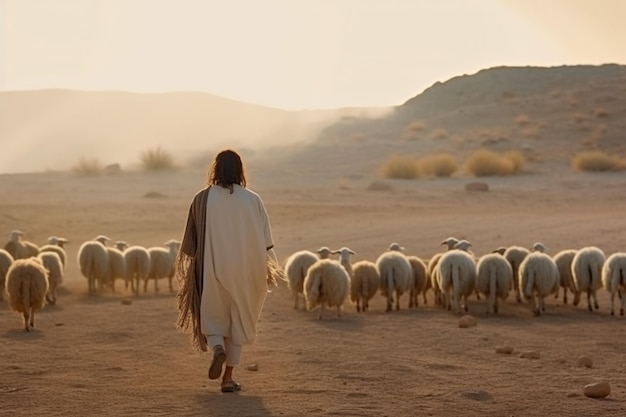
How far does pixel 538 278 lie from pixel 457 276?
1155 millimetres

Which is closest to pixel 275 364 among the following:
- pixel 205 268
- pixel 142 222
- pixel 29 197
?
pixel 205 268

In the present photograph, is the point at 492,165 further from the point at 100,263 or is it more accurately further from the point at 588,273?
the point at 588,273

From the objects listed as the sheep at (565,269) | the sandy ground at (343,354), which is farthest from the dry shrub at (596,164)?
the sheep at (565,269)

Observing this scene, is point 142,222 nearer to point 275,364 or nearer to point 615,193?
point 615,193

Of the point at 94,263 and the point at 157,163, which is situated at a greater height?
the point at 157,163

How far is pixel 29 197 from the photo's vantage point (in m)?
35.1

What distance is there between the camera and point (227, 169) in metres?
9.18

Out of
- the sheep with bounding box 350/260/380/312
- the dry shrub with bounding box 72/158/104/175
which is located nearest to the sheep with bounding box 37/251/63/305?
the sheep with bounding box 350/260/380/312

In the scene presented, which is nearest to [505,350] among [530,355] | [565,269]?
[530,355]

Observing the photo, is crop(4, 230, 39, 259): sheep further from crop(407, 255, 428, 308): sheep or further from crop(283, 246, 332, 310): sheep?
crop(407, 255, 428, 308): sheep

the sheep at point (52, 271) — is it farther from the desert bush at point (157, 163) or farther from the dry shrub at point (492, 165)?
the desert bush at point (157, 163)

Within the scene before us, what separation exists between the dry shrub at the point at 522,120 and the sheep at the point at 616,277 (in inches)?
1768

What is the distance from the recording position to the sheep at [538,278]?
15.3 meters

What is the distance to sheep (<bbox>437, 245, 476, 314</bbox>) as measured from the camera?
50.1 ft
